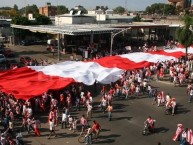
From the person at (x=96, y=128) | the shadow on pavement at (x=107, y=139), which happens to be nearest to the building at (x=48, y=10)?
the shadow on pavement at (x=107, y=139)

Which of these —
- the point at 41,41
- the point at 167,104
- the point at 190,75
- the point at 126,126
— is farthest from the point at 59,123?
the point at 41,41

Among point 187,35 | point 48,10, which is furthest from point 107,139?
point 48,10

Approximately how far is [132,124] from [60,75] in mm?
7268

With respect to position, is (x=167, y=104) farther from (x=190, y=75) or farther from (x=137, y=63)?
(x=190, y=75)

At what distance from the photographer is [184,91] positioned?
2997cm

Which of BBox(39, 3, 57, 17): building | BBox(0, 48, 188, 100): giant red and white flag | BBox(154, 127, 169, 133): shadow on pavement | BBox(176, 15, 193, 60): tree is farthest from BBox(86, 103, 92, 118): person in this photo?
BBox(39, 3, 57, 17): building

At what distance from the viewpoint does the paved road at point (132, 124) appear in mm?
19125

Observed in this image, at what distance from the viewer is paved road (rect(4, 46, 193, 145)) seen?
62.7 ft

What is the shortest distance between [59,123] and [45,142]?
9.69 ft

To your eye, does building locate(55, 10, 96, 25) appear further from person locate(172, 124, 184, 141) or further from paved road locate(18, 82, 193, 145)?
person locate(172, 124, 184, 141)

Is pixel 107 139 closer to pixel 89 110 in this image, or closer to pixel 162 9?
pixel 89 110

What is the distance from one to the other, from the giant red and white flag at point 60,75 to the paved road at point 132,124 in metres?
2.15

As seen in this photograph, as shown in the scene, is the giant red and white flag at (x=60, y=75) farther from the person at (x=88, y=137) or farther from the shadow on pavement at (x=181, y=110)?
the shadow on pavement at (x=181, y=110)

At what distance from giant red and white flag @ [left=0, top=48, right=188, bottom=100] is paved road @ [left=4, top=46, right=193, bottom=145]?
2149mm
